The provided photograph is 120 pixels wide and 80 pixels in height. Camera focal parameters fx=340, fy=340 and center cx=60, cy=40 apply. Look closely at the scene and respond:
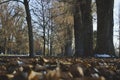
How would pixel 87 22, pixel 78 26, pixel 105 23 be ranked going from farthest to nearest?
pixel 78 26 < pixel 87 22 < pixel 105 23

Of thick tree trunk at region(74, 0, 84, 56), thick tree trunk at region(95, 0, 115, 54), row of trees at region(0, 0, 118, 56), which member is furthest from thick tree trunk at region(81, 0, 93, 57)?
thick tree trunk at region(95, 0, 115, 54)

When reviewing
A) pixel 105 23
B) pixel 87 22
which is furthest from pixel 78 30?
pixel 105 23

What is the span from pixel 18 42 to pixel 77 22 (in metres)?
36.9

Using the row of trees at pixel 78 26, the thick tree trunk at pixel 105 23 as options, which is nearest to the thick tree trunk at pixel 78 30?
the row of trees at pixel 78 26

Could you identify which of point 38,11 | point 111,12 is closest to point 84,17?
point 111,12

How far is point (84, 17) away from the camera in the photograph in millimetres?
22672

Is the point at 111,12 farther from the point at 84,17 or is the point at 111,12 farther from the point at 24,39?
the point at 24,39

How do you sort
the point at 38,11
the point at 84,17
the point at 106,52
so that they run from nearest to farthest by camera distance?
the point at 106,52 → the point at 84,17 → the point at 38,11

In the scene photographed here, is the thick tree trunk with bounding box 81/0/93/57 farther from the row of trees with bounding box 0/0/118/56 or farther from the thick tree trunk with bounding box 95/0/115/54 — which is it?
the thick tree trunk with bounding box 95/0/115/54

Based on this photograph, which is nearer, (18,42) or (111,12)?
(111,12)

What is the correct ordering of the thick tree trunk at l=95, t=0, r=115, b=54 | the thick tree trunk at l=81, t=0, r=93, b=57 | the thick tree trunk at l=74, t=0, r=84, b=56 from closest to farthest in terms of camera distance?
the thick tree trunk at l=95, t=0, r=115, b=54 < the thick tree trunk at l=81, t=0, r=93, b=57 < the thick tree trunk at l=74, t=0, r=84, b=56

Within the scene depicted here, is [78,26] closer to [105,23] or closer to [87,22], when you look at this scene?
[87,22]

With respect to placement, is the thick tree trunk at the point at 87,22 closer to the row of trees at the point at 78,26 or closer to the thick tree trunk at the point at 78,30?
the row of trees at the point at 78,26

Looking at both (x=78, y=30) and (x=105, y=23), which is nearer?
(x=105, y=23)
